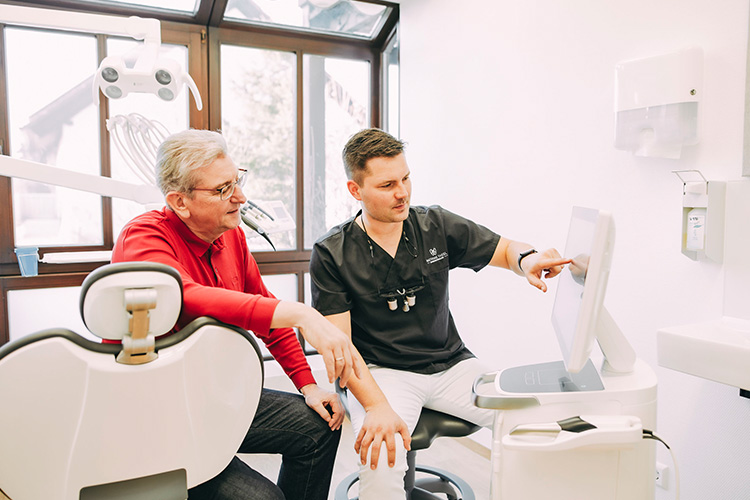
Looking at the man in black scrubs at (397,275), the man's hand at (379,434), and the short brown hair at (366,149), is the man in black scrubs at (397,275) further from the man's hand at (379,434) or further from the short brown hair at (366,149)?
the man's hand at (379,434)

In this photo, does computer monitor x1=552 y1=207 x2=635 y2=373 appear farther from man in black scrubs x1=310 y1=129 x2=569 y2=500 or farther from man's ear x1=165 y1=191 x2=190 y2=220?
man's ear x1=165 y1=191 x2=190 y2=220

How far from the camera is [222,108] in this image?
118 inches

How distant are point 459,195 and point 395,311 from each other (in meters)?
1.05

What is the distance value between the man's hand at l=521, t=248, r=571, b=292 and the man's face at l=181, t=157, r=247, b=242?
0.80 meters

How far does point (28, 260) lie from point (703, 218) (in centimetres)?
262

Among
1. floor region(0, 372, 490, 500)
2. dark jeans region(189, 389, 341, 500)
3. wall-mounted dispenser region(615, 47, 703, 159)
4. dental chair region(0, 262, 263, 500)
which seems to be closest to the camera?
dental chair region(0, 262, 263, 500)

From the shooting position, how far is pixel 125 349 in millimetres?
942

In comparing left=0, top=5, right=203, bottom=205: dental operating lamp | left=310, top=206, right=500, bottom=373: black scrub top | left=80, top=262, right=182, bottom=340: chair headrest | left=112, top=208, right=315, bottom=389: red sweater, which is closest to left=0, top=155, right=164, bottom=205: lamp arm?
left=0, top=5, right=203, bottom=205: dental operating lamp

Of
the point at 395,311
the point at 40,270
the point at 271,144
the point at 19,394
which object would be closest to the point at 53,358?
the point at 19,394

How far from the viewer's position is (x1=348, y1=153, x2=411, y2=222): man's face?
5.69 ft

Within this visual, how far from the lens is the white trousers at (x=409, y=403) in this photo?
141 cm

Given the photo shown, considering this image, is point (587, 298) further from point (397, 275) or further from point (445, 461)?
point (445, 461)

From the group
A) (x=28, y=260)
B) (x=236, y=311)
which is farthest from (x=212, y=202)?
(x=28, y=260)

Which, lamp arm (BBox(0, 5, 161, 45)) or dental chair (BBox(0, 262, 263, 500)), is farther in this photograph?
lamp arm (BBox(0, 5, 161, 45))
